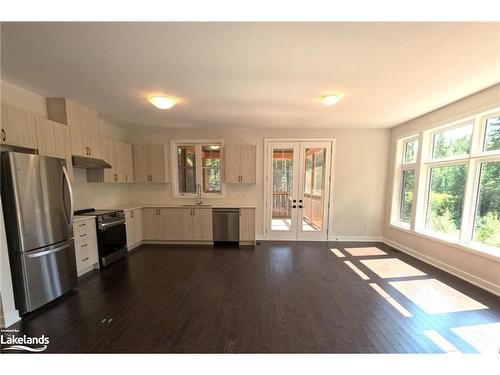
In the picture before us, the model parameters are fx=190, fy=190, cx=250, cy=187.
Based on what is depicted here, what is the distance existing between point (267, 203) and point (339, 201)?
180cm

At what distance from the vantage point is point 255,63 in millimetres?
1906

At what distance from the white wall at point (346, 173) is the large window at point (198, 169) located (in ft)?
0.80

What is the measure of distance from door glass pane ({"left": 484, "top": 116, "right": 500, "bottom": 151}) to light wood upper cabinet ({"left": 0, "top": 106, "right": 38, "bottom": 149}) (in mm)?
6135

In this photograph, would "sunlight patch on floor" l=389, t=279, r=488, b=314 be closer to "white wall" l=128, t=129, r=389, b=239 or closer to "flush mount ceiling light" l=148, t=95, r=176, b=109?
"white wall" l=128, t=129, r=389, b=239

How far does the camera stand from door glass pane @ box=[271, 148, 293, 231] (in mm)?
4746

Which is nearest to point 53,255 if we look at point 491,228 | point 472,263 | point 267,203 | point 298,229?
point 267,203

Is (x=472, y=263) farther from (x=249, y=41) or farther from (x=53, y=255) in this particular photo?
(x=53, y=255)

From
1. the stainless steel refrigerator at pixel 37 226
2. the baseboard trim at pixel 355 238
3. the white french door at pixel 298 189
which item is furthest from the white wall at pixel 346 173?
the stainless steel refrigerator at pixel 37 226

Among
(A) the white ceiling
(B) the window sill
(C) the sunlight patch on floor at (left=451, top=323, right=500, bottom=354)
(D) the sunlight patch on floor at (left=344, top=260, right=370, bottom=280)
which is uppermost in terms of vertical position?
(A) the white ceiling

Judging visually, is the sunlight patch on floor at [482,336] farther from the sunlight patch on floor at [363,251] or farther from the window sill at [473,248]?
the sunlight patch on floor at [363,251]

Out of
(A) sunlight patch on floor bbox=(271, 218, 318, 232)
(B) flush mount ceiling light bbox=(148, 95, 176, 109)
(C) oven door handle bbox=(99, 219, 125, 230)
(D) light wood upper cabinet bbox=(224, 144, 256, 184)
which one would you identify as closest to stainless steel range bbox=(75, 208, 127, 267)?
(C) oven door handle bbox=(99, 219, 125, 230)

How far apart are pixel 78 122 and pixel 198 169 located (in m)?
2.37

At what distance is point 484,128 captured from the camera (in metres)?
2.75

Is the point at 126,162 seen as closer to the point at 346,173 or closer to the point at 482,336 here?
the point at 346,173
